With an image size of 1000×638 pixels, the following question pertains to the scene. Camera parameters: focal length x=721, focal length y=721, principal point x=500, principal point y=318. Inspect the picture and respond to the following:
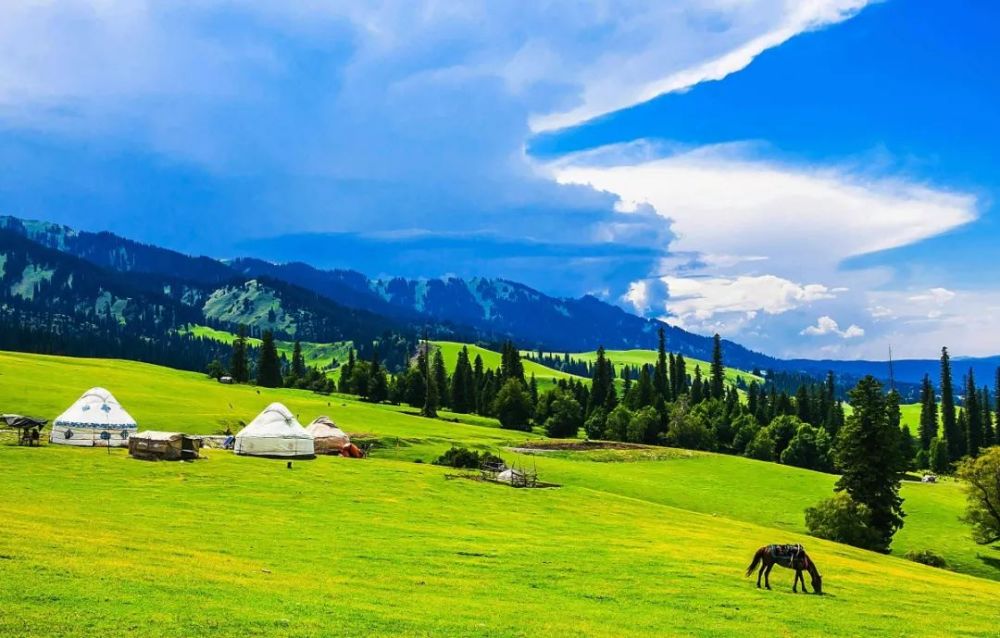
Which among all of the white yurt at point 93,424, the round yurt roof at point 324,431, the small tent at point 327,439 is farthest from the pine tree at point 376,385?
the white yurt at point 93,424

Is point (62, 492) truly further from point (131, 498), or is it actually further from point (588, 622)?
point (588, 622)

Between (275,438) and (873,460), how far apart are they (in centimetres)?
5726

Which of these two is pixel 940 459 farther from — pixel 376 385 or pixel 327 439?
pixel 327 439

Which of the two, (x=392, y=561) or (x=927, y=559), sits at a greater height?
(x=392, y=561)

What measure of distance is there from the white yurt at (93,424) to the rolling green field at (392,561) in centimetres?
433

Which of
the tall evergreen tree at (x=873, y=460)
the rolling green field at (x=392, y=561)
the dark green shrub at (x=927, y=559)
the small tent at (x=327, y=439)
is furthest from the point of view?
the small tent at (x=327, y=439)

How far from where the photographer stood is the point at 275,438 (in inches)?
2822

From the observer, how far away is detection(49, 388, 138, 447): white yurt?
223ft

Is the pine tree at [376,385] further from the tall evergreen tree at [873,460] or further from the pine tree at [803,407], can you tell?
the tall evergreen tree at [873,460]

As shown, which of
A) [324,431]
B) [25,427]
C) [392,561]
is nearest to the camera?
[392,561]

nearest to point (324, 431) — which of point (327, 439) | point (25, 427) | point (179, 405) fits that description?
point (327, 439)

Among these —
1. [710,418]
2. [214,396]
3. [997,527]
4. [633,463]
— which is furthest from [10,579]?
[710,418]

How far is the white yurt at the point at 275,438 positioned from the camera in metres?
71.4

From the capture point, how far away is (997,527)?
71812 millimetres
